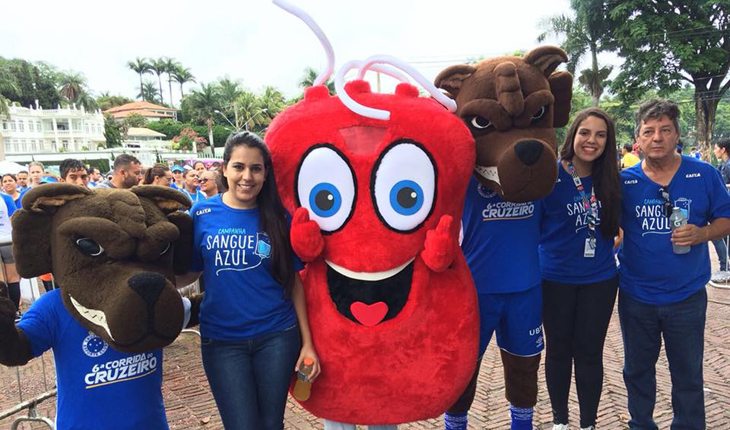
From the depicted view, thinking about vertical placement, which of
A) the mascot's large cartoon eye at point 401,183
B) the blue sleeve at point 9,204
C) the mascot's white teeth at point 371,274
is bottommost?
the mascot's white teeth at point 371,274

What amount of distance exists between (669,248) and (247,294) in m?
2.29

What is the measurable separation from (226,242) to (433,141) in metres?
1.01

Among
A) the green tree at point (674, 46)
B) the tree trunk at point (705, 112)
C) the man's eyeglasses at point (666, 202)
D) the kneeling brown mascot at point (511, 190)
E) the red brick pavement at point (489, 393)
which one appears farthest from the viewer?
the tree trunk at point (705, 112)

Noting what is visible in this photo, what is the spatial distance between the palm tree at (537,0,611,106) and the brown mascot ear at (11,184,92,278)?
78.6 feet

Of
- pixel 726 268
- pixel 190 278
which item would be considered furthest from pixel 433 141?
pixel 726 268

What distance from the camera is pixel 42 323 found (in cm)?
195

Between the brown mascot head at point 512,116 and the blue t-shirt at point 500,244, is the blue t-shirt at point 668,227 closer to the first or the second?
the blue t-shirt at point 500,244

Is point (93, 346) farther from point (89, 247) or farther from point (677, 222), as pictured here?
point (677, 222)

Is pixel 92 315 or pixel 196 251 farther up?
pixel 196 251

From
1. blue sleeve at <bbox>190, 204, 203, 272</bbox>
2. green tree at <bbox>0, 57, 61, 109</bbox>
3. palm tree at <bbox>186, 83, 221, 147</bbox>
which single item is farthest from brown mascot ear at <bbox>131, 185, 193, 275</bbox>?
green tree at <bbox>0, 57, 61, 109</bbox>

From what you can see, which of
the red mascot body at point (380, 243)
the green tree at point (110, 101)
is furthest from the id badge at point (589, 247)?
the green tree at point (110, 101)

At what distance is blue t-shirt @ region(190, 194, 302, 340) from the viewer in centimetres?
220

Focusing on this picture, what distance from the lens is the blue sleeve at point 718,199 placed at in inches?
111

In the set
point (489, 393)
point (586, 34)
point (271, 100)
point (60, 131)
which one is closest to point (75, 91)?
point (60, 131)
